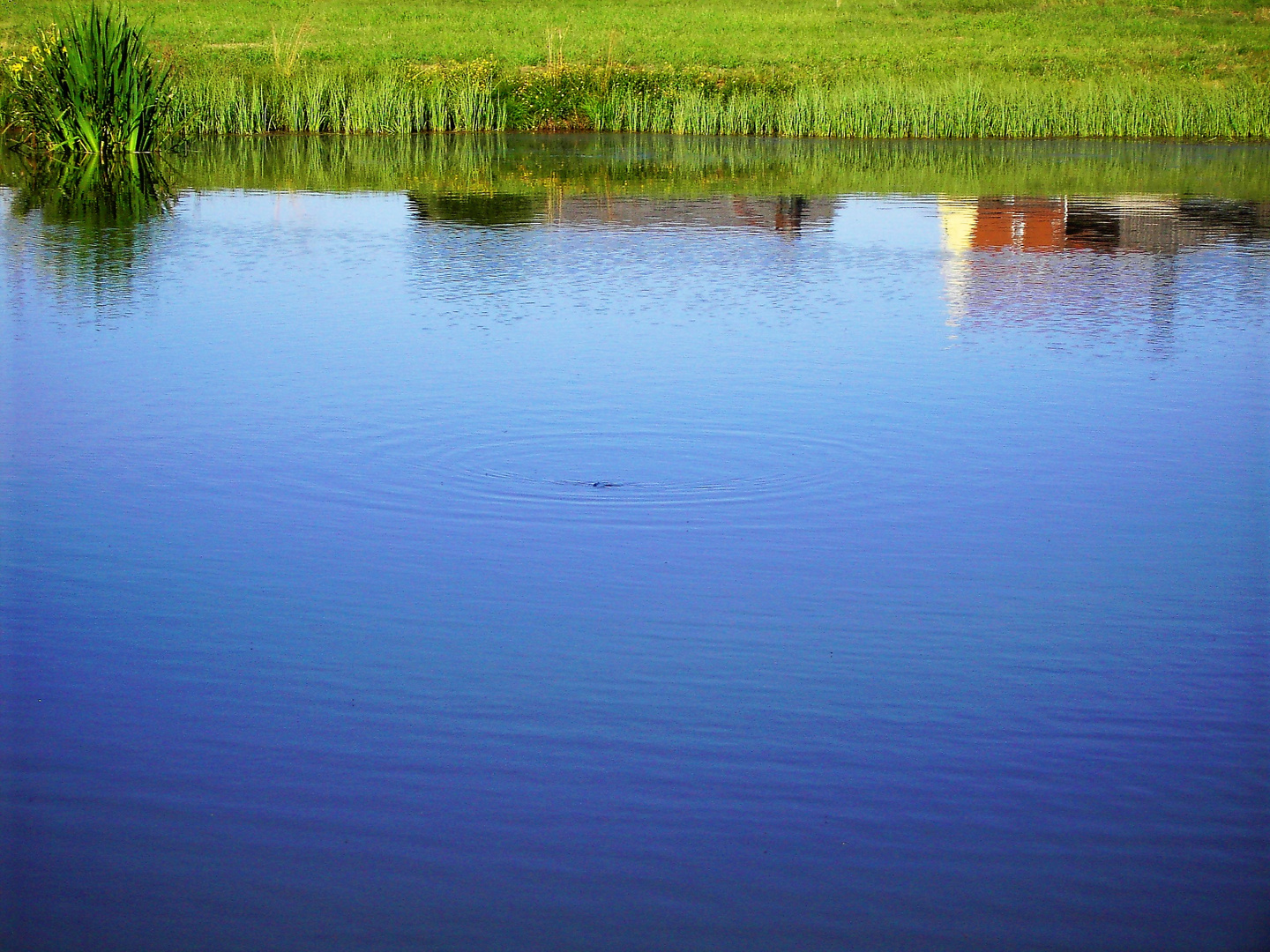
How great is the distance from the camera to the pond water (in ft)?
9.53

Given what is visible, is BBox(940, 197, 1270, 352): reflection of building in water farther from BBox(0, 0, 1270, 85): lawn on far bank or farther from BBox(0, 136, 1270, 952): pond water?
BBox(0, 0, 1270, 85): lawn on far bank

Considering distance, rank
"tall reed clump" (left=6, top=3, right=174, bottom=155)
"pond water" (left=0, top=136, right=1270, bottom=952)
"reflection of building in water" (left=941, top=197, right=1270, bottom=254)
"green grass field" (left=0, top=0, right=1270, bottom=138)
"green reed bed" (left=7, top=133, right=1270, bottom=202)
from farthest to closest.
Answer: "green grass field" (left=0, top=0, right=1270, bottom=138) → "tall reed clump" (left=6, top=3, right=174, bottom=155) → "green reed bed" (left=7, top=133, right=1270, bottom=202) → "reflection of building in water" (left=941, top=197, right=1270, bottom=254) → "pond water" (left=0, top=136, right=1270, bottom=952)

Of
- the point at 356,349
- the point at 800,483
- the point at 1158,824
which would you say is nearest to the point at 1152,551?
the point at 800,483

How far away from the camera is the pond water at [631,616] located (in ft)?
9.53

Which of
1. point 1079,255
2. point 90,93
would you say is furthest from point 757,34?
point 1079,255

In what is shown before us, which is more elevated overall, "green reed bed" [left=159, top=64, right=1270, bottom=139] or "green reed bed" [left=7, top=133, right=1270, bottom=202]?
"green reed bed" [left=159, top=64, right=1270, bottom=139]

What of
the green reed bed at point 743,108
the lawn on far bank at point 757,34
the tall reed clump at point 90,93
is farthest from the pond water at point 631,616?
the lawn on far bank at point 757,34

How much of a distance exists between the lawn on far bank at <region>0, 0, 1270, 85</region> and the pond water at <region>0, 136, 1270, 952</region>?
699 inches

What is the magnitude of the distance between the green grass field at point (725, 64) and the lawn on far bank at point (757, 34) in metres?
0.11

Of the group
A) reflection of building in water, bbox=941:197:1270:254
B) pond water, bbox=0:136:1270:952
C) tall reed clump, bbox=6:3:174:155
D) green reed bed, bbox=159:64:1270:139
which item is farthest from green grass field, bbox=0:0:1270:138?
pond water, bbox=0:136:1270:952

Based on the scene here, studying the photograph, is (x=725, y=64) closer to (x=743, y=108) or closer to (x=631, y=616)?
(x=743, y=108)

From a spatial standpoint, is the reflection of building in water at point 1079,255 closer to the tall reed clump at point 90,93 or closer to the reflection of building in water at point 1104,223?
the reflection of building in water at point 1104,223

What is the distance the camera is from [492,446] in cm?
568

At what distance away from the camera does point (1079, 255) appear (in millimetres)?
10539
